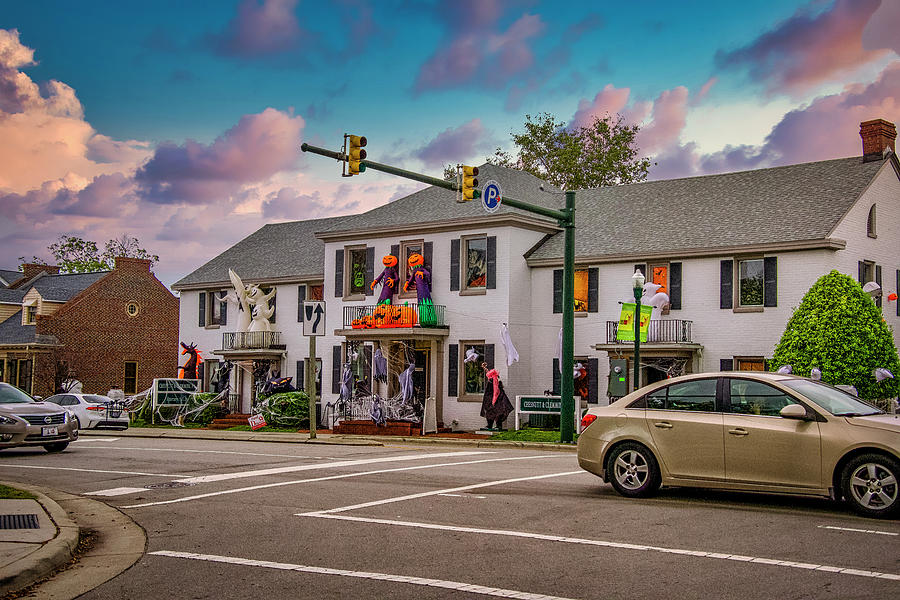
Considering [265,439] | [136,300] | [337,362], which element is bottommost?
[265,439]

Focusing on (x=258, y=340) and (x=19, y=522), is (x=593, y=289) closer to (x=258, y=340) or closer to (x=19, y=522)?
(x=258, y=340)

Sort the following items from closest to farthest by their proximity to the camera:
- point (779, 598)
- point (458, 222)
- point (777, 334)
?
point (779, 598), point (777, 334), point (458, 222)

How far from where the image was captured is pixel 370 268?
117ft

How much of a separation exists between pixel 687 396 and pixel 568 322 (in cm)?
1141

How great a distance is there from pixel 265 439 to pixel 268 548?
19400 millimetres

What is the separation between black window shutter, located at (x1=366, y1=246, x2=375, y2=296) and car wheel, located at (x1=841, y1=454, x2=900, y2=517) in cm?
2572

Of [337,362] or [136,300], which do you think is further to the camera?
[136,300]

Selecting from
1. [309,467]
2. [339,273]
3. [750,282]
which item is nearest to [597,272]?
[750,282]

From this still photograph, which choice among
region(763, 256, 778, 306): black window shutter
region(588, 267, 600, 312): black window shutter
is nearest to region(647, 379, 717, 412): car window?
region(763, 256, 778, 306): black window shutter

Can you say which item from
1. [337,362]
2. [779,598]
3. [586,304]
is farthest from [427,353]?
[779,598]

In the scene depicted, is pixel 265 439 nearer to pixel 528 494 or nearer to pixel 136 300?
pixel 528 494

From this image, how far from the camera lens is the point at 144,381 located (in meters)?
53.2

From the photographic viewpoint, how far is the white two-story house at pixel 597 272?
28.5 m

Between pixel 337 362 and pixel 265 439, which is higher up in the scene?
pixel 337 362
